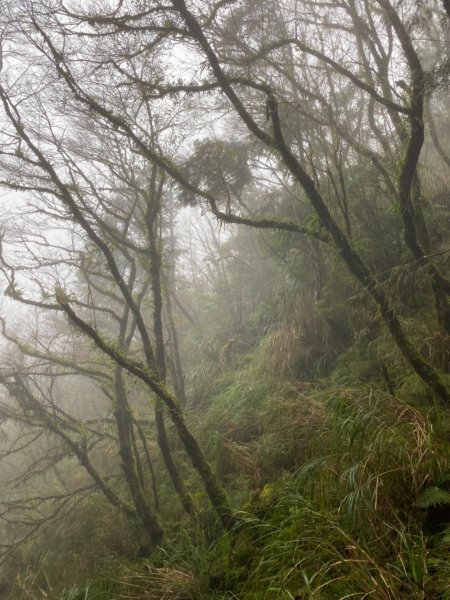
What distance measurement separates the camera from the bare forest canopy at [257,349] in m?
2.68

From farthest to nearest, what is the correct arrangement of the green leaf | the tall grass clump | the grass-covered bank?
1. the green leaf
2. the grass-covered bank
3. the tall grass clump

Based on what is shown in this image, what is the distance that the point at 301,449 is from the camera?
4.65 meters

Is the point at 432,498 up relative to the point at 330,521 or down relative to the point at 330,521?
down

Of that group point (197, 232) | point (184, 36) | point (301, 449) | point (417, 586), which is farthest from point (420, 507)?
point (197, 232)

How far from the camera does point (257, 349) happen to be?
8805 mm

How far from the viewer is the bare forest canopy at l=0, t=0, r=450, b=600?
268 centimetres

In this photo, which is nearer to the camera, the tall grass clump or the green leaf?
the tall grass clump

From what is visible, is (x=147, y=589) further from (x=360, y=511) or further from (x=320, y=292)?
(x=320, y=292)

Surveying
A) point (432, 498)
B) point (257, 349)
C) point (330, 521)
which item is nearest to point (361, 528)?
point (330, 521)

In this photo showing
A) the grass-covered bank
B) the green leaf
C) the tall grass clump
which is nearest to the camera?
the tall grass clump

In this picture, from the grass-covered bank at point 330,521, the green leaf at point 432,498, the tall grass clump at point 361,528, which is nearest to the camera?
the tall grass clump at point 361,528

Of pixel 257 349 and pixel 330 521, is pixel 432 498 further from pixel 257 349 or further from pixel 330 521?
pixel 257 349

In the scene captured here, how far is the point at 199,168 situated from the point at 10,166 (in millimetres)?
3013

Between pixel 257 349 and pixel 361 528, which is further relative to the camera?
pixel 257 349
